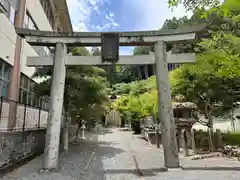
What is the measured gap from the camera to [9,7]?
9.71 m

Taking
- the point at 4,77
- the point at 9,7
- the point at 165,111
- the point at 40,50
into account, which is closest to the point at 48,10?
the point at 40,50

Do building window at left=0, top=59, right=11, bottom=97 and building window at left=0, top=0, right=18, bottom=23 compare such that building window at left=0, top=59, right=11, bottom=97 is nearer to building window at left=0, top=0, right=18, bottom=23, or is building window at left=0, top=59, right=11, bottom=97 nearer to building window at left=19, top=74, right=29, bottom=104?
building window at left=19, top=74, right=29, bottom=104

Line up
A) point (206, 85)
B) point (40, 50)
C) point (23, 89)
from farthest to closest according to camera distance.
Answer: point (40, 50)
point (23, 89)
point (206, 85)

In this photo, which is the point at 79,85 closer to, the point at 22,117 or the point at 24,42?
the point at 22,117

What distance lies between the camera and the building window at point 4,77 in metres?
9.19

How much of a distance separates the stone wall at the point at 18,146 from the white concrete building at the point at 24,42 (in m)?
2.28

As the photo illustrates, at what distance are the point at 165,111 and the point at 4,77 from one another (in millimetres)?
7342

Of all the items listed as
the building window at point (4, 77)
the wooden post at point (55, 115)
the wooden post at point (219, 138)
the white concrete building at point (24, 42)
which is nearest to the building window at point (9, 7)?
the white concrete building at point (24, 42)

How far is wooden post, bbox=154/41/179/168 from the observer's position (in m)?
6.47

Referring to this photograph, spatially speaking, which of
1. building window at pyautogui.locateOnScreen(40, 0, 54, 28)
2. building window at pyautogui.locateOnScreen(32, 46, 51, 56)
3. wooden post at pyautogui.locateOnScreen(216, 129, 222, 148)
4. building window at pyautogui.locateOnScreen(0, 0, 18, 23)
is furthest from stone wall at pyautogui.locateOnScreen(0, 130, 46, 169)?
building window at pyautogui.locateOnScreen(40, 0, 54, 28)

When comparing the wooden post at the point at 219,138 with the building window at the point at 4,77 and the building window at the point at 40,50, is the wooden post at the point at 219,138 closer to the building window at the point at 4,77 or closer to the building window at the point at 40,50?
the building window at the point at 4,77

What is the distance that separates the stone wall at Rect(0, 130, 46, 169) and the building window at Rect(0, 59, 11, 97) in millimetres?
2258

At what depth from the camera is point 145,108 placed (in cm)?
1775

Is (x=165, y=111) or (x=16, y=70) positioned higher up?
(x=16, y=70)
